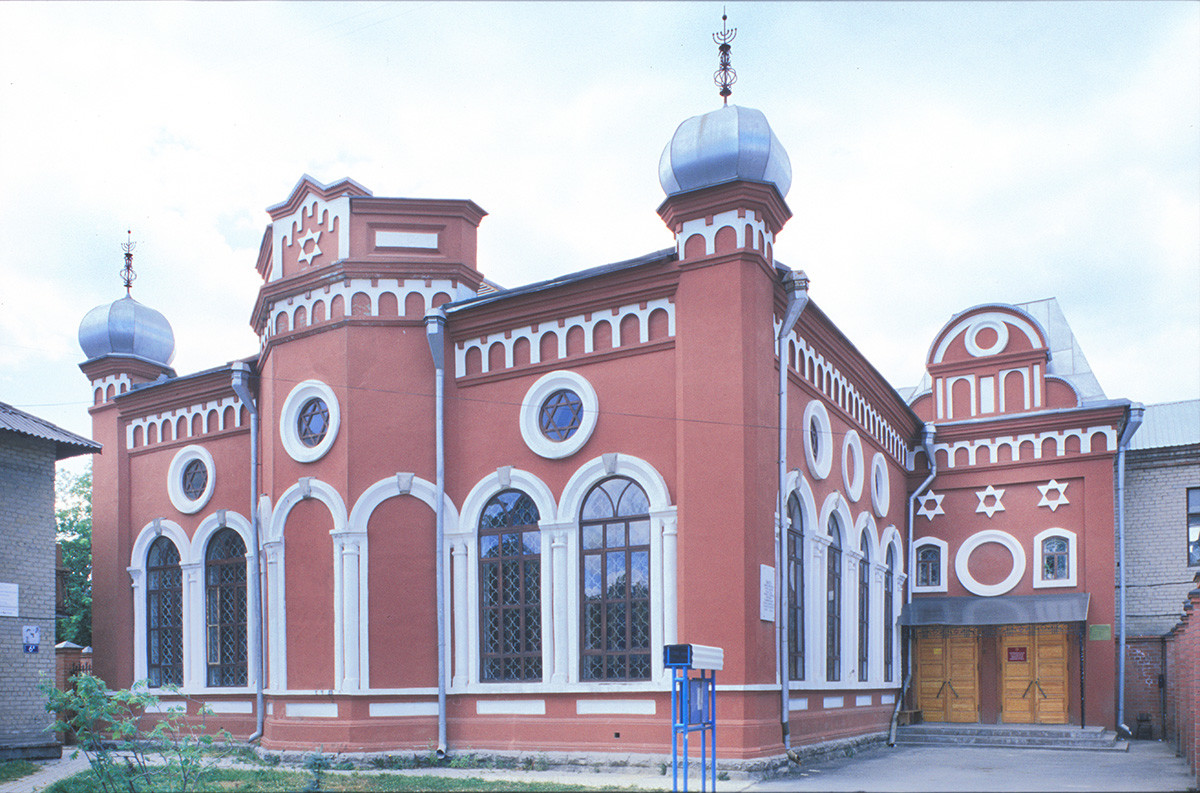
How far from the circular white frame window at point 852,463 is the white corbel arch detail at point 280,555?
7.25 metres

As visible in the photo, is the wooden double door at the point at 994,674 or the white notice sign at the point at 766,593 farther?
the wooden double door at the point at 994,674

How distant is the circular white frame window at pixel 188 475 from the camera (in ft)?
53.9

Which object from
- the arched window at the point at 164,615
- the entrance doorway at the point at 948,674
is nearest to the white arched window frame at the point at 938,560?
the entrance doorway at the point at 948,674

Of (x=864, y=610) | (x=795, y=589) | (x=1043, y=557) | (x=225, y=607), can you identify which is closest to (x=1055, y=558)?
(x=1043, y=557)

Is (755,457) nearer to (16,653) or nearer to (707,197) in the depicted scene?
(707,197)

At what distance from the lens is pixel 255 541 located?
588 inches

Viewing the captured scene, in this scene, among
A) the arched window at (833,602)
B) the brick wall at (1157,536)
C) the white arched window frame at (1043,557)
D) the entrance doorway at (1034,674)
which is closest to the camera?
the arched window at (833,602)

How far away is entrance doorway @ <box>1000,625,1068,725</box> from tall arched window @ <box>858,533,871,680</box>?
3252 millimetres

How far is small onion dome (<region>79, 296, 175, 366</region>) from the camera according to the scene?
60.7ft

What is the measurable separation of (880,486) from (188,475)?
11.4 meters

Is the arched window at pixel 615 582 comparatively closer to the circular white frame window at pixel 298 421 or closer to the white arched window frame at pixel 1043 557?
the circular white frame window at pixel 298 421

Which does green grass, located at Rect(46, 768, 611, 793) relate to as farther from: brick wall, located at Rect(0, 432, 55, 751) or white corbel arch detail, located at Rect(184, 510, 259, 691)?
brick wall, located at Rect(0, 432, 55, 751)

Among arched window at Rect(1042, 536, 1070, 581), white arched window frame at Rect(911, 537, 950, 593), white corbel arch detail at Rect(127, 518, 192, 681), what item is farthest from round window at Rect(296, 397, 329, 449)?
arched window at Rect(1042, 536, 1070, 581)

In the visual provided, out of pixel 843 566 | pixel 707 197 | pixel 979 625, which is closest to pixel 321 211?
pixel 707 197
